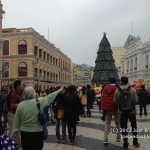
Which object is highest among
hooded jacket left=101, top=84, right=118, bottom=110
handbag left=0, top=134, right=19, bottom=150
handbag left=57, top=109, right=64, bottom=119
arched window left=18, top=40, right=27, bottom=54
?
arched window left=18, top=40, right=27, bottom=54

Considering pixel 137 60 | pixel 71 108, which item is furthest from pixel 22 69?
pixel 71 108

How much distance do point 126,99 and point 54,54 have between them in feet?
145

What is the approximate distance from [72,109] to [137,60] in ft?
145

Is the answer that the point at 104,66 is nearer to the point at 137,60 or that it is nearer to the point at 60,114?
the point at 60,114

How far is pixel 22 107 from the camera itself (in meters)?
3.37

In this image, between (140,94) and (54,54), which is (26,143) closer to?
(140,94)

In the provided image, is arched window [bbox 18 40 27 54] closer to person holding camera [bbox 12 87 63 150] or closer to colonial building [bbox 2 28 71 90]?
colonial building [bbox 2 28 71 90]

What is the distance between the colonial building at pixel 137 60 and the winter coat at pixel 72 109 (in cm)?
3908

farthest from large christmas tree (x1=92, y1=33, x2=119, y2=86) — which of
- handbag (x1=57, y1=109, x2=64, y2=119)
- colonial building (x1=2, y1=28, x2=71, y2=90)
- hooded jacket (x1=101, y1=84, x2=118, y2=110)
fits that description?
colonial building (x1=2, y1=28, x2=71, y2=90)

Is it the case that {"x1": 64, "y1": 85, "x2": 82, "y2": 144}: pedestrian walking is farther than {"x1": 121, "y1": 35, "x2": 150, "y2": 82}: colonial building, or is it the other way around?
{"x1": 121, "y1": 35, "x2": 150, "y2": 82}: colonial building

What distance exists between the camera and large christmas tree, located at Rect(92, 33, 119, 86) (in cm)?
2081

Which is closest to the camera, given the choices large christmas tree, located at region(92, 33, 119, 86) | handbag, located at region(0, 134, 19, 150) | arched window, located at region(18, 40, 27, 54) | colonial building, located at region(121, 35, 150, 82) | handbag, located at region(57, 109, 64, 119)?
handbag, located at region(0, 134, 19, 150)

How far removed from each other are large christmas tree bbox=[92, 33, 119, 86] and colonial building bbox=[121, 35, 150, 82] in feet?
76.6

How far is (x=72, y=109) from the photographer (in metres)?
5.53
